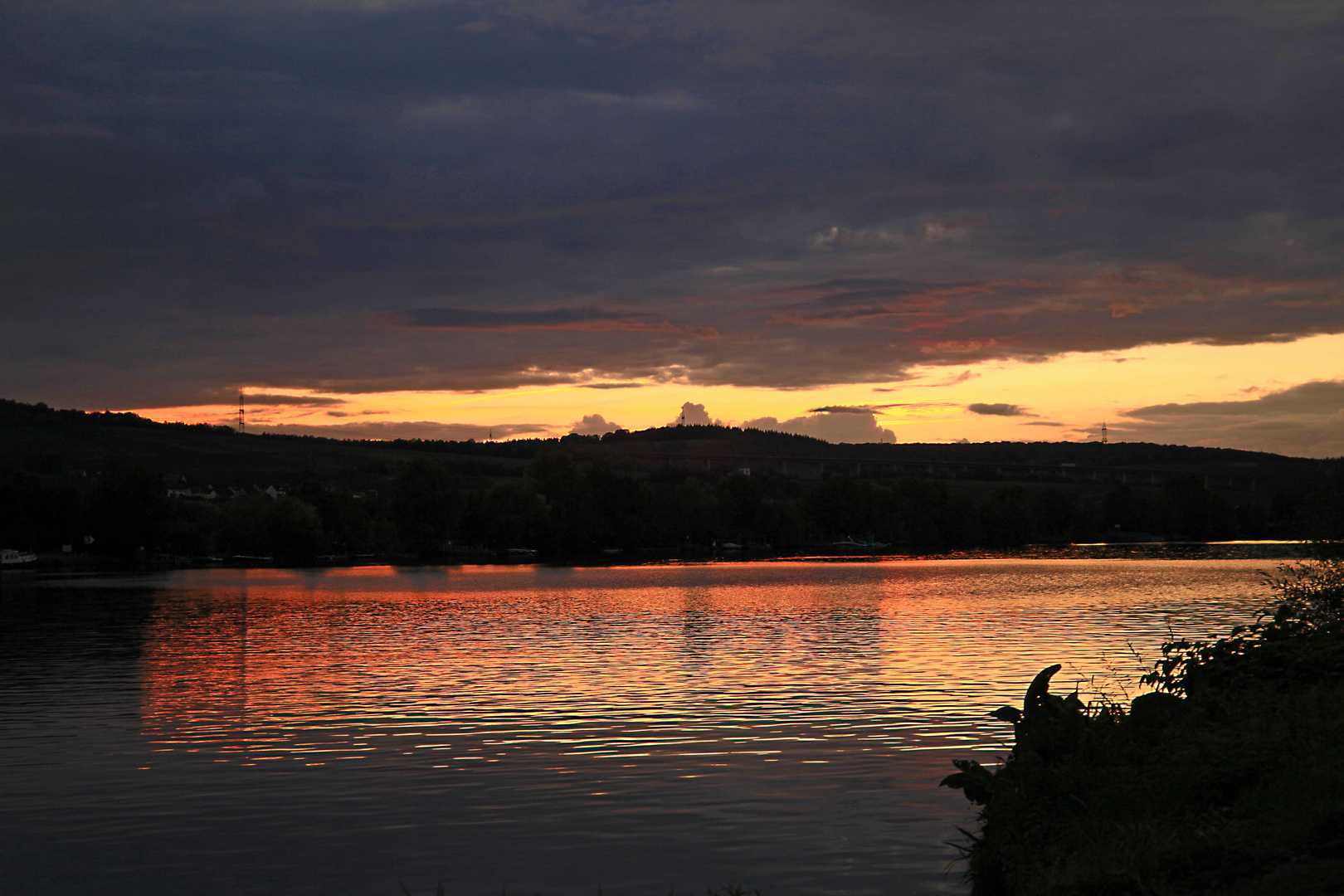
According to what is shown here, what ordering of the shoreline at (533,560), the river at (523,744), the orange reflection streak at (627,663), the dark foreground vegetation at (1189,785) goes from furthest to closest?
the shoreline at (533,560) < the orange reflection streak at (627,663) < the river at (523,744) < the dark foreground vegetation at (1189,785)

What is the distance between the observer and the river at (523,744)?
1744 cm

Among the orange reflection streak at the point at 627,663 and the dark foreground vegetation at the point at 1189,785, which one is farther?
the orange reflection streak at the point at 627,663

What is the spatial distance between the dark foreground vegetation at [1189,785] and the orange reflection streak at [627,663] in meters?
7.72

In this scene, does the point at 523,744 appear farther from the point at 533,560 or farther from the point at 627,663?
the point at 533,560

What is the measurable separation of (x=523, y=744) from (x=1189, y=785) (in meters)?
15.7

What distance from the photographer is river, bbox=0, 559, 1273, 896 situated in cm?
1744

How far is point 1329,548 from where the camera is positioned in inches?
1662

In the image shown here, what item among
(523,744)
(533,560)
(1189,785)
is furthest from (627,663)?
(533,560)

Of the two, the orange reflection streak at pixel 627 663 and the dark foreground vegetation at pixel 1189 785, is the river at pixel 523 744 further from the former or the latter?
the dark foreground vegetation at pixel 1189 785

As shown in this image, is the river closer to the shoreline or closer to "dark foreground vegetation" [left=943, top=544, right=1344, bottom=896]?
"dark foreground vegetation" [left=943, top=544, right=1344, bottom=896]

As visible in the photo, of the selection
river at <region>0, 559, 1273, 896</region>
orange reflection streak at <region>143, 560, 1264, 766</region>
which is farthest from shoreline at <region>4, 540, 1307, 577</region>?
river at <region>0, 559, 1273, 896</region>

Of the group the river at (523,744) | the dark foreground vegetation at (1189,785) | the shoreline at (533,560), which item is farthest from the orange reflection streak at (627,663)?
the shoreline at (533,560)

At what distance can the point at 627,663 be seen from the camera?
4331 cm

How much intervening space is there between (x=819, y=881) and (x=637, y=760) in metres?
8.98
